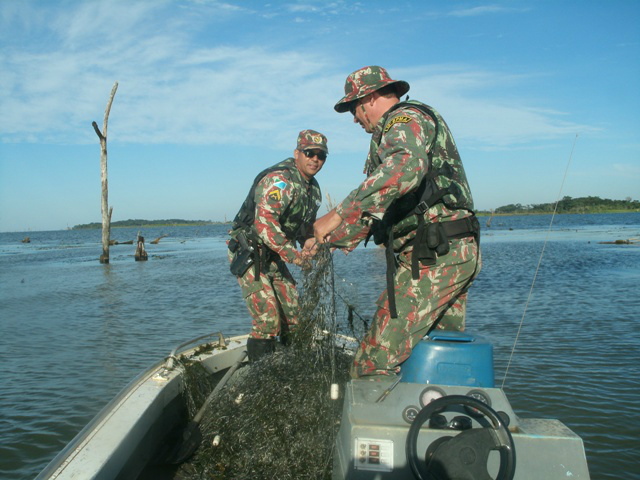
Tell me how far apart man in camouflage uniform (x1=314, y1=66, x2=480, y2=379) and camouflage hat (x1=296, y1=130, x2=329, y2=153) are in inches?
67.0

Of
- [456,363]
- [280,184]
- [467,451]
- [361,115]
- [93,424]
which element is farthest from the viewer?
[280,184]

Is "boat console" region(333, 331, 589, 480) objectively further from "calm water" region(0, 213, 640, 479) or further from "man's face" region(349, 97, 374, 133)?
"calm water" region(0, 213, 640, 479)

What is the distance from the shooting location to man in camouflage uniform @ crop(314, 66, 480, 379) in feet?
9.92

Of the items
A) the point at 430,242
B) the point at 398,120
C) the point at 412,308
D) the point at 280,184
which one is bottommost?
the point at 412,308

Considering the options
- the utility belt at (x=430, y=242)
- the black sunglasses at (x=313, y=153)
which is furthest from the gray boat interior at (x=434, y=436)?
the black sunglasses at (x=313, y=153)

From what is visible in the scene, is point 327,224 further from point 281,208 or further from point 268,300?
point 268,300

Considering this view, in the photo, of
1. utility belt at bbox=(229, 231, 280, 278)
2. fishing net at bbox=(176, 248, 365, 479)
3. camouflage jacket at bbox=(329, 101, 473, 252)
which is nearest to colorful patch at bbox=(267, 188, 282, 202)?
utility belt at bbox=(229, 231, 280, 278)

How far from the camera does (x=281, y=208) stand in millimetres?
5082

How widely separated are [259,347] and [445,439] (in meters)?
2.97

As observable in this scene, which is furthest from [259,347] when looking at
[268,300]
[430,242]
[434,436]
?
[434,436]

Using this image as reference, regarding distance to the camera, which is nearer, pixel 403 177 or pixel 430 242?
pixel 403 177

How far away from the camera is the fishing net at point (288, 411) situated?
3494 mm

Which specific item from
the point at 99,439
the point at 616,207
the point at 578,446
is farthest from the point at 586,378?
the point at 616,207

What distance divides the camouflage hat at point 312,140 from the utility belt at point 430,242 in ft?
7.15
